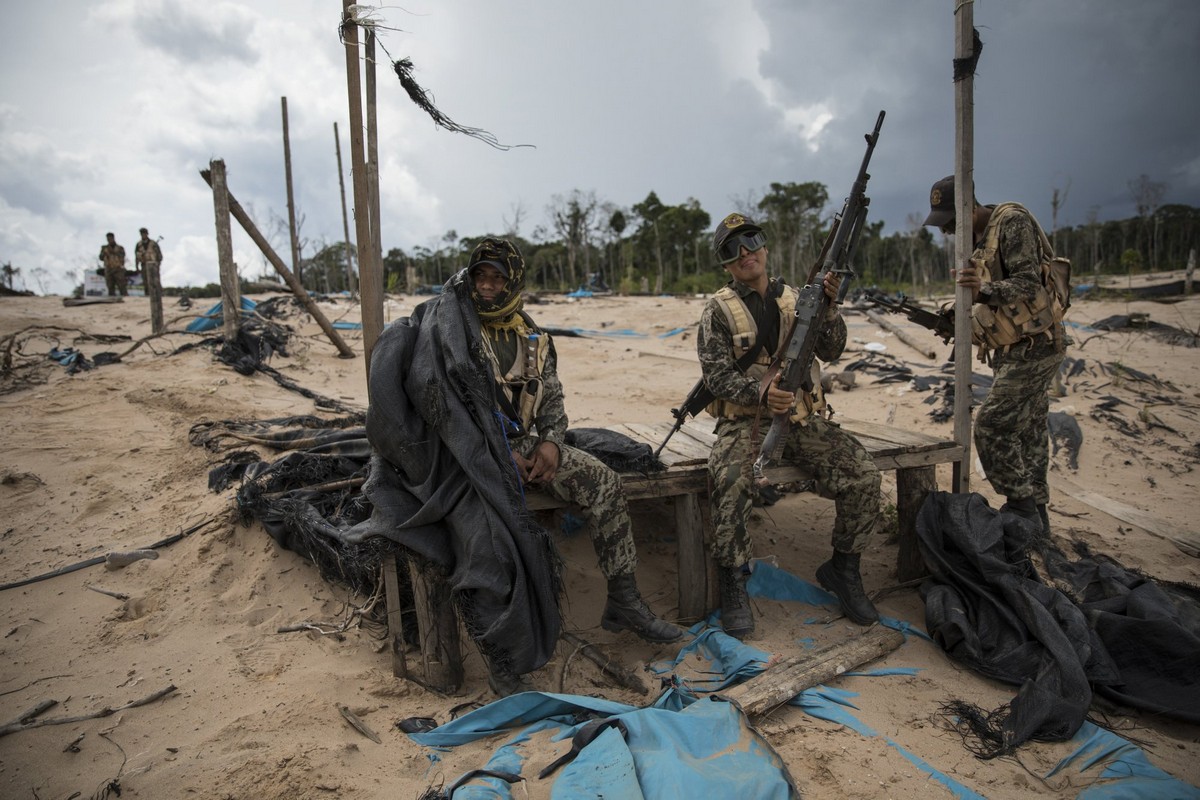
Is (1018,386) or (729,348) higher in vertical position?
(729,348)

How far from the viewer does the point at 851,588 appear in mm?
3350

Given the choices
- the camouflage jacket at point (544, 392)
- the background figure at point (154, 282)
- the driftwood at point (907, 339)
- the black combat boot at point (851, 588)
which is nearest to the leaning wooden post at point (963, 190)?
the black combat boot at point (851, 588)

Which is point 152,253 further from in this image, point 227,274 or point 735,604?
point 735,604

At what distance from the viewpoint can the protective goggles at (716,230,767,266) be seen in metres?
3.32

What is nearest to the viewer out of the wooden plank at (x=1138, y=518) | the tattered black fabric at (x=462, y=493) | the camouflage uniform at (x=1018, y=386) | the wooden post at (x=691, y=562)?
the tattered black fabric at (x=462, y=493)

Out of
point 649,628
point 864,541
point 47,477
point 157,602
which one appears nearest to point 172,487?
point 47,477

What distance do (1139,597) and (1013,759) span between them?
44.6 inches

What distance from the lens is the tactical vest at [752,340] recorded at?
3.37m

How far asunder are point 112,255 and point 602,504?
1805cm

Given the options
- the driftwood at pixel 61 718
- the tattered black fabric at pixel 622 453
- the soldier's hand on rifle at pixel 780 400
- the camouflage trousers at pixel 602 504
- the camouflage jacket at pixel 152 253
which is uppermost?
the camouflage jacket at pixel 152 253

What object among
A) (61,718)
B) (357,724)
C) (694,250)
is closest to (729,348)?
(357,724)

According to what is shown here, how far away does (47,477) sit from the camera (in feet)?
14.8

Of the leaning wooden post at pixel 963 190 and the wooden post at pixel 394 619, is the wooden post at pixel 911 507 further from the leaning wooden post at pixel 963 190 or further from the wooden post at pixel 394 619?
the wooden post at pixel 394 619

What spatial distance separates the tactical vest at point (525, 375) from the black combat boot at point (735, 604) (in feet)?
4.22
